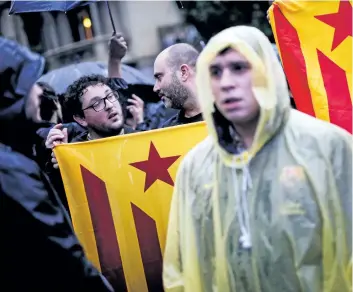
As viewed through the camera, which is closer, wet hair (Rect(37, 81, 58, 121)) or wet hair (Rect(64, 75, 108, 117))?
wet hair (Rect(64, 75, 108, 117))

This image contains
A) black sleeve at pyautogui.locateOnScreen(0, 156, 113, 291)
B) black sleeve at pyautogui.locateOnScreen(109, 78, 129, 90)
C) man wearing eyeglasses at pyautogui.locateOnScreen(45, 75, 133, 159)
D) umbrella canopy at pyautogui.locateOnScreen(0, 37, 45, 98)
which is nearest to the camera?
black sleeve at pyautogui.locateOnScreen(0, 156, 113, 291)

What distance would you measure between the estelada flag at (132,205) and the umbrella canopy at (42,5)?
6.24 ft

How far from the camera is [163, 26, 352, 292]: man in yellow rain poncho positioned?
2541mm

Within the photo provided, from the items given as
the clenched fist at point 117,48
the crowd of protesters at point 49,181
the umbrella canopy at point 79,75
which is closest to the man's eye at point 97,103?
the clenched fist at point 117,48

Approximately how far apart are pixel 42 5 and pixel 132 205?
93.7 inches

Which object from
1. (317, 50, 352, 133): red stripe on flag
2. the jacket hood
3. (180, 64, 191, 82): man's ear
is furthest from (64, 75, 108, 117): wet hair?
the jacket hood

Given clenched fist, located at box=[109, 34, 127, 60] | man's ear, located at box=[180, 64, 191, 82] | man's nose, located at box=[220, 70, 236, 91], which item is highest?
clenched fist, located at box=[109, 34, 127, 60]

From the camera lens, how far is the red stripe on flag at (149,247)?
3.73m

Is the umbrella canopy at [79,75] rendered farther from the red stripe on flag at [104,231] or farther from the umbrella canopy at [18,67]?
the umbrella canopy at [18,67]

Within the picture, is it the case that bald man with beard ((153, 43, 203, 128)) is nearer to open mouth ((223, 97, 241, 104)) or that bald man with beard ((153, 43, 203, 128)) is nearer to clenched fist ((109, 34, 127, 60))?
clenched fist ((109, 34, 127, 60))

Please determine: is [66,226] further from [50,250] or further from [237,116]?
[237,116]

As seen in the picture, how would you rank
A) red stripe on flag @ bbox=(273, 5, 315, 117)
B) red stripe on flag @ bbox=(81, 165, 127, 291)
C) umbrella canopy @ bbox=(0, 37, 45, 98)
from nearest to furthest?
1. umbrella canopy @ bbox=(0, 37, 45, 98)
2. red stripe on flag @ bbox=(81, 165, 127, 291)
3. red stripe on flag @ bbox=(273, 5, 315, 117)

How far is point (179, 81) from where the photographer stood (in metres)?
4.21

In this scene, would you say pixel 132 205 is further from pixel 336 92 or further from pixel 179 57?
pixel 336 92
